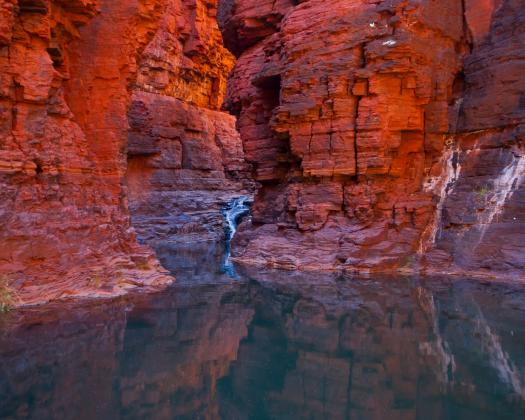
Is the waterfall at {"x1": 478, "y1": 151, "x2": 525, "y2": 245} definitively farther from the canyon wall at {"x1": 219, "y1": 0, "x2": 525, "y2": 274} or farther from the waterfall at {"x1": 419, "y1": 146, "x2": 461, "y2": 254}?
the waterfall at {"x1": 419, "y1": 146, "x2": 461, "y2": 254}

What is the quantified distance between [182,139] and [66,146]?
18.4 metres

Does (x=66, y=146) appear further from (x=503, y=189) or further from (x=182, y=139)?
(x=182, y=139)

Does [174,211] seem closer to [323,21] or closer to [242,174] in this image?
[242,174]

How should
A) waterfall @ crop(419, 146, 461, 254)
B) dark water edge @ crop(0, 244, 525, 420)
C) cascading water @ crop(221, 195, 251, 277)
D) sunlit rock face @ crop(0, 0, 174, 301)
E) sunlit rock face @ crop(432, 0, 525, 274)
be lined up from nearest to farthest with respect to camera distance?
dark water edge @ crop(0, 244, 525, 420) → sunlit rock face @ crop(0, 0, 174, 301) → sunlit rock face @ crop(432, 0, 525, 274) → waterfall @ crop(419, 146, 461, 254) → cascading water @ crop(221, 195, 251, 277)

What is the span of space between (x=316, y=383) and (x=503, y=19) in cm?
1461

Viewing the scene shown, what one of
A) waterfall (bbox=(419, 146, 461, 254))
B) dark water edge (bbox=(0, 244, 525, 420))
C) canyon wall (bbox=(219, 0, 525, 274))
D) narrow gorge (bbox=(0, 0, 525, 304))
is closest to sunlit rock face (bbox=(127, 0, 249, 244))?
narrow gorge (bbox=(0, 0, 525, 304))

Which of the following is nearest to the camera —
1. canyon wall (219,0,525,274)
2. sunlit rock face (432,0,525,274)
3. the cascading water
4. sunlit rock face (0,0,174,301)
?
sunlit rock face (0,0,174,301)

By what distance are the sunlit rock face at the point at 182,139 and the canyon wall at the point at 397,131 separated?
9.60m

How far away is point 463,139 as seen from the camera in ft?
53.6

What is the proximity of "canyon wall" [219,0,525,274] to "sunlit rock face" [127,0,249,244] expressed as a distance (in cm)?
960

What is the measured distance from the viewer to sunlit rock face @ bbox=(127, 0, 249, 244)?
26484 mm

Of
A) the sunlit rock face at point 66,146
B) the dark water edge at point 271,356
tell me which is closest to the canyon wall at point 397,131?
the dark water edge at point 271,356

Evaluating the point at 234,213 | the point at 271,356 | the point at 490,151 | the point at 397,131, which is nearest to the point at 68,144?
the point at 271,356

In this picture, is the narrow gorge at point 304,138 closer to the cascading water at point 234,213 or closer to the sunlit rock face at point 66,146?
the sunlit rock face at point 66,146
